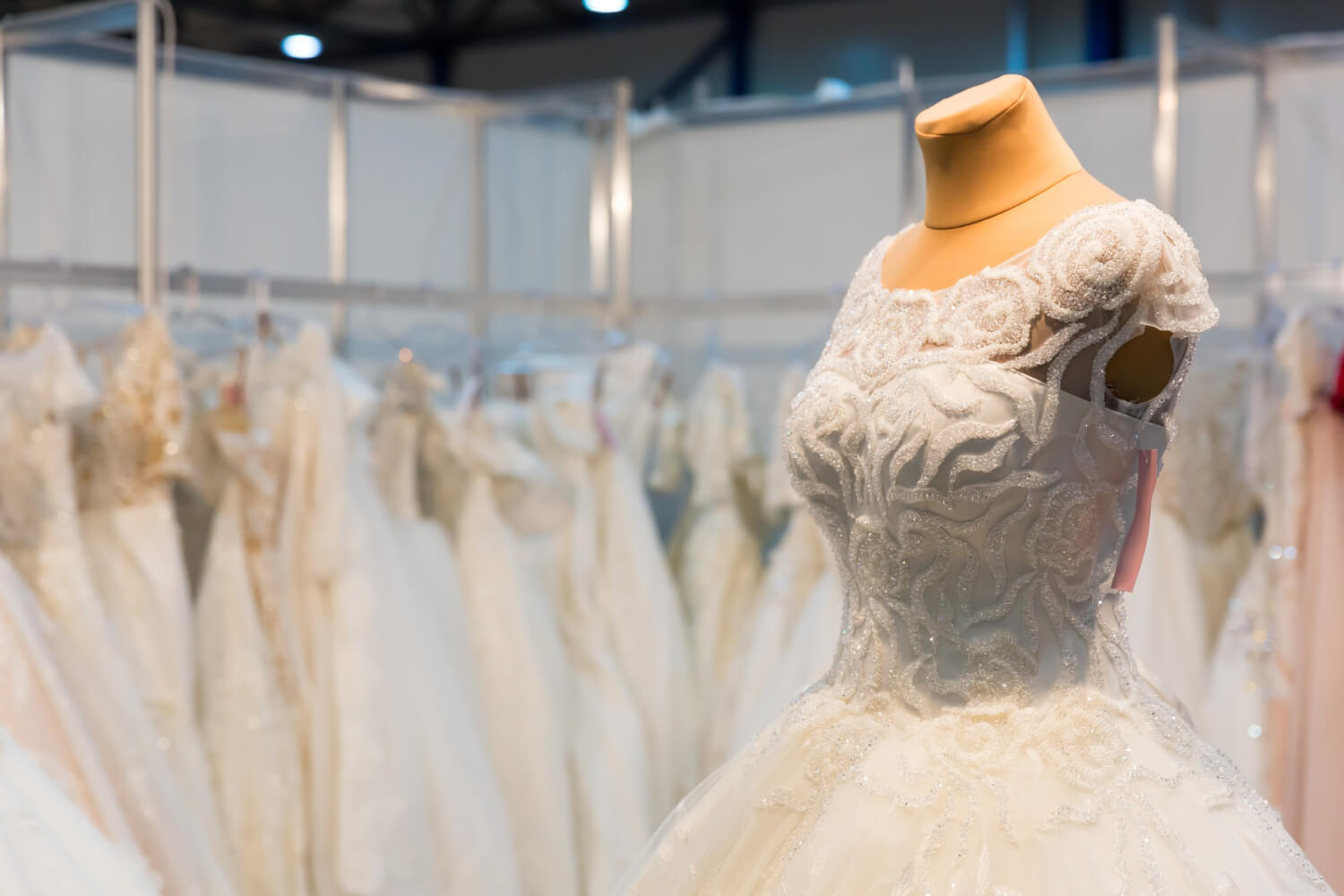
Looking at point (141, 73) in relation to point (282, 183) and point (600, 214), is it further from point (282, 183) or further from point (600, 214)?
point (600, 214)

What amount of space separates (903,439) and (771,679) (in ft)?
4.55

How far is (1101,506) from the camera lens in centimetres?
115

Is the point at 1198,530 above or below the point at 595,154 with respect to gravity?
below

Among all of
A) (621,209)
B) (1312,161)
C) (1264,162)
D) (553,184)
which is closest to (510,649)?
(621,209)

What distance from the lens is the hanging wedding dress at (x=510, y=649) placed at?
93.7 inches

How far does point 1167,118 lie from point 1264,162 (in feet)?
1.12

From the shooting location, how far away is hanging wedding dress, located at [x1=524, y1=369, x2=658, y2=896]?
7.97 feet

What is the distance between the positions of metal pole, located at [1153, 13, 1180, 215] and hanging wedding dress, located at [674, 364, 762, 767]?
2.94 ft

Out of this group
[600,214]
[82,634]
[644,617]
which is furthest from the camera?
[600,214]

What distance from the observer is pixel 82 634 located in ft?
6.22

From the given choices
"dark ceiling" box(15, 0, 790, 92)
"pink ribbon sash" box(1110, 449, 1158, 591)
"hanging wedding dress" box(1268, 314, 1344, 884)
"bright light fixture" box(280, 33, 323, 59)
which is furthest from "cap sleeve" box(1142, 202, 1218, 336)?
"bright light fixture" box(280, 33, 323, 59)

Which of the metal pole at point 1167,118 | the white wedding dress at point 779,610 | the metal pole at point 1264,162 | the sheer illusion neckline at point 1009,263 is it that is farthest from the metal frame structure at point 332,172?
the sheer illusion neckline at point 1009,263

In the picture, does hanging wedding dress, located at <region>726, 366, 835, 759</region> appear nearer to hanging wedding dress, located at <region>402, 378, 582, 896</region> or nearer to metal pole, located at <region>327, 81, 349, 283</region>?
Answer: hanging wedding dress, located at <region>402, 378, 582, 896</region>

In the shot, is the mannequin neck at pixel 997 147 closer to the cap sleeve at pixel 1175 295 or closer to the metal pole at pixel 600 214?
the cap sleeve at pixel 1175 295
